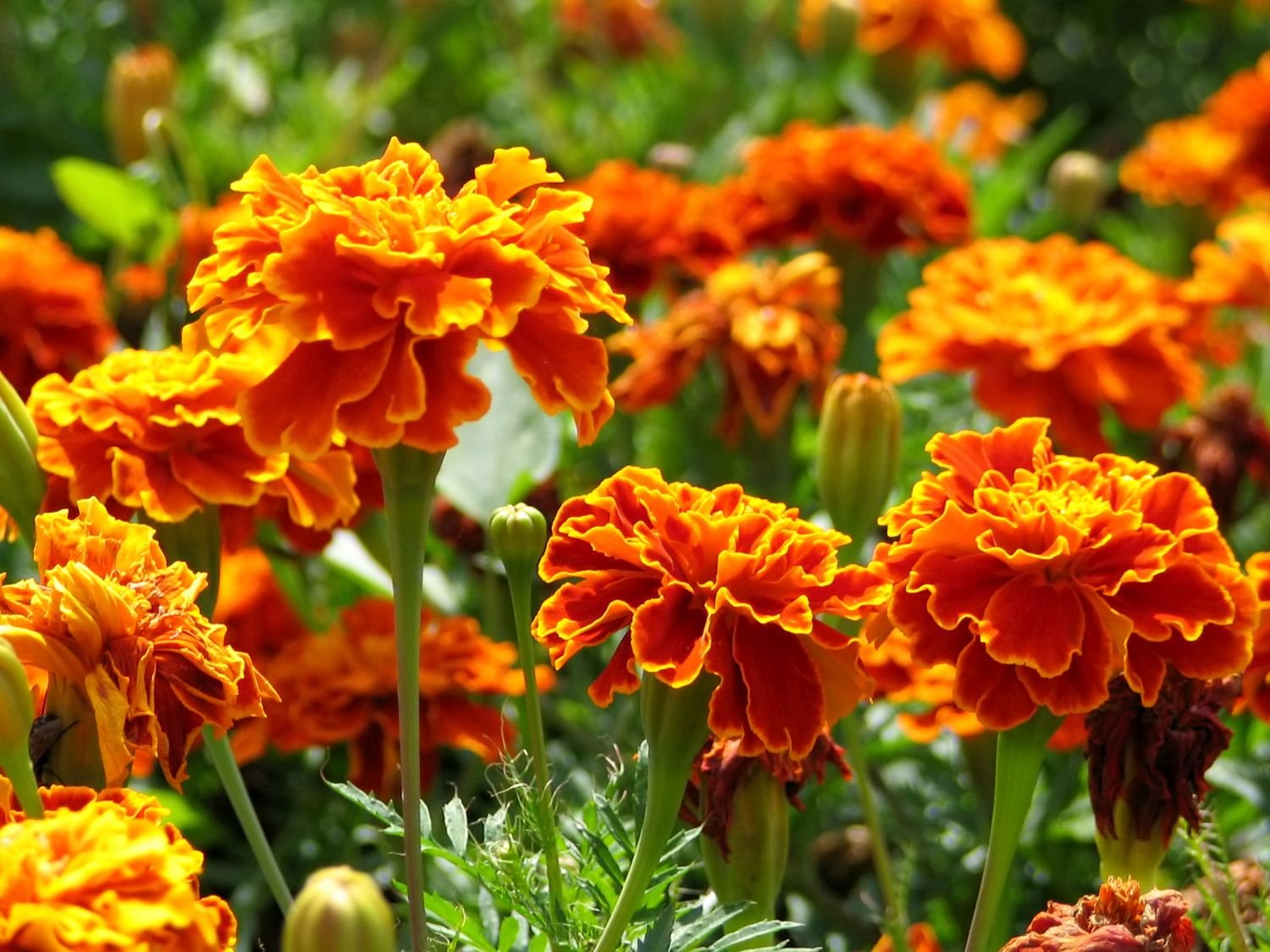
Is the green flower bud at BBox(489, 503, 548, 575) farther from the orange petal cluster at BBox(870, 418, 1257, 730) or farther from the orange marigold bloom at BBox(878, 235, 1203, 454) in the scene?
the orange marigold bloom at BBox(878, 235, 1203, 454)

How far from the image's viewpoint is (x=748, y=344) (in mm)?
1042

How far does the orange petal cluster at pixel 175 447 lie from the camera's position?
0.72 m

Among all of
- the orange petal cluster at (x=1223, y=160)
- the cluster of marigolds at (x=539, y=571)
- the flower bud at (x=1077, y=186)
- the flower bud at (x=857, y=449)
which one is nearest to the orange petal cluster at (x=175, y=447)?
→ the cluster of marigolds at (x=539, y=571)

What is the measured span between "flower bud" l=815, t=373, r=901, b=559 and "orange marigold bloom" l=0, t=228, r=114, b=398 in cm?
49

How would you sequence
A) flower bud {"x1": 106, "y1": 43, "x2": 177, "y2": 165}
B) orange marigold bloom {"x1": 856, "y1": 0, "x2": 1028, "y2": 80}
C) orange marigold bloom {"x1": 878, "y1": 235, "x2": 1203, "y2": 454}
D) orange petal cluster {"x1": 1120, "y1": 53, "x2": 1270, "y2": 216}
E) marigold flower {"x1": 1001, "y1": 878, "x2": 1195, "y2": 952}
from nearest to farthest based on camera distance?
1. marigold flower {"x1": 1001, "y1": 878, "x2": 1195, "y2": 952}
2. orange marigold bloom {"x1": 878, "y1": 235, "x2": 1203, "y2": 454}
3. flower bud {"x1": 106, "y1": 43, "x2": 177, "y2": 165}
4. orange petal cluster {"x1": 1120, "y1": 53, "x2": 1270, "y2": 216}
5. orange marigold bloom {"x1": 856, "y1": 0, "x2": 1028, "y2": 80}

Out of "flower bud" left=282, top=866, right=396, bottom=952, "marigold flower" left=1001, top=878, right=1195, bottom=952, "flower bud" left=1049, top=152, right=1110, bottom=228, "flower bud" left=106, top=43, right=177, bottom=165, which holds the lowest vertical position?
"flower bud" left=1049, top=152, right=1110, bottom=228

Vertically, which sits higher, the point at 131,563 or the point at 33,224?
the point at 131,563

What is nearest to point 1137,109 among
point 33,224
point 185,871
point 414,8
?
point 414,8

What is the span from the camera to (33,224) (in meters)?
1.71

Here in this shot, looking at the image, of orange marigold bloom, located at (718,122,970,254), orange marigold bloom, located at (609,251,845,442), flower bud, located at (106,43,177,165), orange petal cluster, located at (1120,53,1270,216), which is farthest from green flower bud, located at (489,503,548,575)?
orange petal cluster, located at (1120,53,1270,216)

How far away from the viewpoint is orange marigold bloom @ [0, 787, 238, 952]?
1.41 ft

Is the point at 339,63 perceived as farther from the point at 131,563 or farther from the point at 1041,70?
the point at 131,563

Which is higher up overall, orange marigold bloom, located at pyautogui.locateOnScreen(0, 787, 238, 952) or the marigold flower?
orange marigold bloom, located at pyautogui.locateOnScreen(0, 787, 238, 952)

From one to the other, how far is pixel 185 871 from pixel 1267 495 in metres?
0.85
